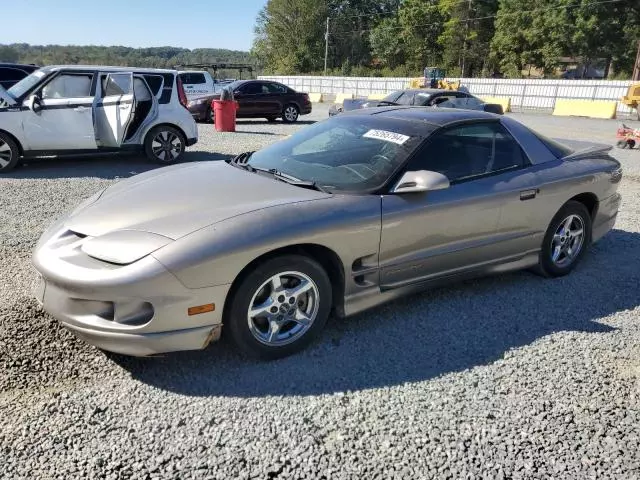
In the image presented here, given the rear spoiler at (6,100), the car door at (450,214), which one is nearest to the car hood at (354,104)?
the rear spoiler at (6,100)

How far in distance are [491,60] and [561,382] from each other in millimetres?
57736

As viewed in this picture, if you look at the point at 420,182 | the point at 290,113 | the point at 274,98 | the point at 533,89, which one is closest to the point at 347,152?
the point at 420,182

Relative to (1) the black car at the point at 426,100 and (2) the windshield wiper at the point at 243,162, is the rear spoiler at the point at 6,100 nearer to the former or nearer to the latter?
(2) the windshield wiper at the point at 243,162

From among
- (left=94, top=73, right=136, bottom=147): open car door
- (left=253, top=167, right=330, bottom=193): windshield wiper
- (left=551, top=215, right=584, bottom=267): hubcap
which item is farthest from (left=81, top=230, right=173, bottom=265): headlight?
(left=94, top=73, right=136, bottom=147): open car door

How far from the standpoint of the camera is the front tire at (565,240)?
13.9ft

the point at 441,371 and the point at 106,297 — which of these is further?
the point at 441,371

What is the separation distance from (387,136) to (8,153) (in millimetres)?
7062

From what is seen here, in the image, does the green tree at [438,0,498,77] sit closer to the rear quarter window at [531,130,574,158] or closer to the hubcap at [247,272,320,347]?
the rear quarter window at [531,130,574,158]

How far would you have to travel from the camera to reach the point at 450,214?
11.5ft

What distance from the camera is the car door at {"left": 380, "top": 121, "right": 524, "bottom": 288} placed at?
331 centimetres

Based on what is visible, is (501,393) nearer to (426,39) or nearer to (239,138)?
(239,138)

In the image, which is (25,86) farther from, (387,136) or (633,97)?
(633,97)

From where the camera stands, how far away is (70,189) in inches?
287

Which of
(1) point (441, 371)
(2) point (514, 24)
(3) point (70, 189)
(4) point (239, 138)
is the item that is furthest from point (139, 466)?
(2) point (514, 24)
